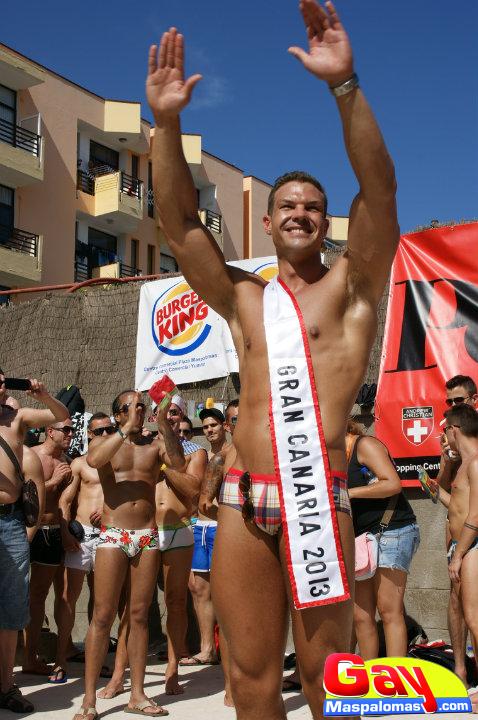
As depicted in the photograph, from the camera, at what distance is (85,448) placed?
33.9 feet

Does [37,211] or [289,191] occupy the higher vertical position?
[37,211]

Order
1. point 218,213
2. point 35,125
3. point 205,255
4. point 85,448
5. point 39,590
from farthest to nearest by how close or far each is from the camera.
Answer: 1. point 218,213
2. point 35,125
3. point 85,448
4. point 39,590
5. point 205,255

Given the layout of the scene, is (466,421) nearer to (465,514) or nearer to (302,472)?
(465,514)

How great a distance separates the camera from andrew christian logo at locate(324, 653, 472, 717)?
5.02 feet

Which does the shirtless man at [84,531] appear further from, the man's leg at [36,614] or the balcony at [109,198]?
the balcony at [109,198]

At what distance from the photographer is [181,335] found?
1001 centimetres

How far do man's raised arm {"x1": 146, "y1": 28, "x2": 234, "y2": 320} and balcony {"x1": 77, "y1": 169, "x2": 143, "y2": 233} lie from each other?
79.1ft

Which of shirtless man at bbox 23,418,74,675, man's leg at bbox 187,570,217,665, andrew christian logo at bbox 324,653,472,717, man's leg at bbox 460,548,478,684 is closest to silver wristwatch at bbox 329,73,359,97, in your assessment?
andrew christian logo at bbox 324,653,472,717

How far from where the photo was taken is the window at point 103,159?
2787cm

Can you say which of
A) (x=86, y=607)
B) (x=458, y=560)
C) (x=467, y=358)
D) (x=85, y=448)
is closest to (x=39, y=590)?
(x=86, y=607)

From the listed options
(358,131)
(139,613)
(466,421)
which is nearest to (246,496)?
(358,131)

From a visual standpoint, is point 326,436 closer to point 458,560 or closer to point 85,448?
point 458,560

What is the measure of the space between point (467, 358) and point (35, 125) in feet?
65.8

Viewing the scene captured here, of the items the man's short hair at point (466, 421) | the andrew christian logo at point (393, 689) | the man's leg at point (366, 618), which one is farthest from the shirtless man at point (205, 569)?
the andrew christian logo at point (393, 689)
